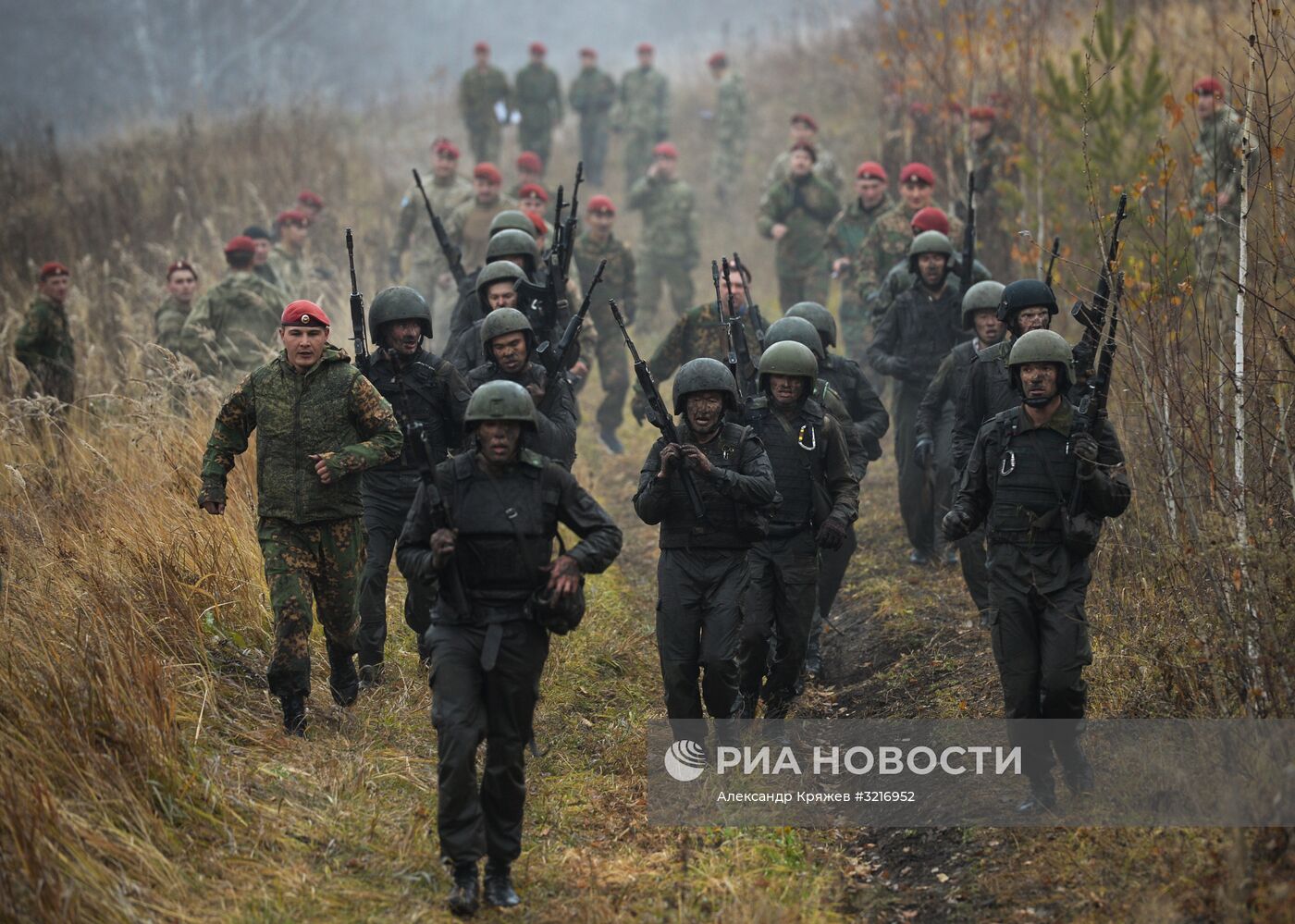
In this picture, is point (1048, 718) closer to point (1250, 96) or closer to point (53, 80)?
point (1250, 96)

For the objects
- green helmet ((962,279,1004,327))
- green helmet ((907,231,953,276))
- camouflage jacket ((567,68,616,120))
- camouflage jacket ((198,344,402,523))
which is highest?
camouflage jacket ((567,68,616,120))

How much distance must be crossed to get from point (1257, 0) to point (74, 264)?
14.2 meters

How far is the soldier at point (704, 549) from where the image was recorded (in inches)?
267

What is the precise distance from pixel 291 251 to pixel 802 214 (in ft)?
18.9

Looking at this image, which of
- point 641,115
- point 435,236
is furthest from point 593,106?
point 435,236

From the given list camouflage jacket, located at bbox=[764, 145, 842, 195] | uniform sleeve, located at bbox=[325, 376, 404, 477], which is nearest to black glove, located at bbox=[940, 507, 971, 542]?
uniform sleeve, located at bbox=[325, 376, 404, 477]

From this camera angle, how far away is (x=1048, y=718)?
6.04 meters

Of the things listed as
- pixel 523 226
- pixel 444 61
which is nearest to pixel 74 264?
pixel 523 226

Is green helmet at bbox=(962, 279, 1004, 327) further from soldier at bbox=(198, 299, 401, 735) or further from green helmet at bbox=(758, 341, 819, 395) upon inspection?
soldier at bbox=(198, 299, 401, 735)

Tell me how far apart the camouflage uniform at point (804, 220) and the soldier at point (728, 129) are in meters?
8.55

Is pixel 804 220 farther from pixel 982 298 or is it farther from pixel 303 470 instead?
pixel 303 470

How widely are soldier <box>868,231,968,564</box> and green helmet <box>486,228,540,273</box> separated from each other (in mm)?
2591

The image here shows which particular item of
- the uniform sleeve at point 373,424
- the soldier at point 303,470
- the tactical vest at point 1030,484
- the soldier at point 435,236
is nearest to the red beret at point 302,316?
the soldier at point 303,470

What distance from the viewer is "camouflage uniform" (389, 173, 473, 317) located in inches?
612
